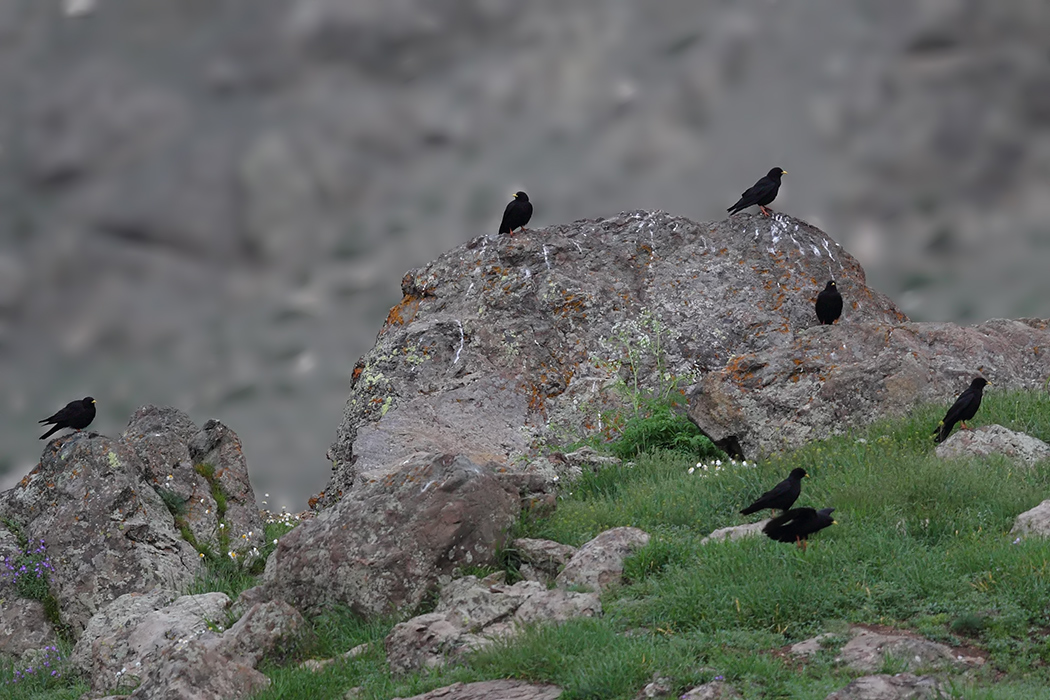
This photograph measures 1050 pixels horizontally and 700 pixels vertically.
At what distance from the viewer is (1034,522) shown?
7750 millimetres

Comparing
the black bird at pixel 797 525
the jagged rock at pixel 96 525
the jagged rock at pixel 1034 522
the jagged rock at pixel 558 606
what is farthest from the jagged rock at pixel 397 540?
the jagged rock at pixel 1034 522

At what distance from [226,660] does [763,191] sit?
10.8 m

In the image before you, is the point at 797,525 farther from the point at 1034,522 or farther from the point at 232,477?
the point at 232,477

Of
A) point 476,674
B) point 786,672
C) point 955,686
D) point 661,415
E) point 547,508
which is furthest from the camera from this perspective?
point 661,415

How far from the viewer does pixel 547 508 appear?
9.89 m

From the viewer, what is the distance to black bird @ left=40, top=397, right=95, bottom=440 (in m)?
13.3

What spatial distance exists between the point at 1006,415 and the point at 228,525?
9805 millimetres

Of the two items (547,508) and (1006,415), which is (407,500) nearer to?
(547,508)

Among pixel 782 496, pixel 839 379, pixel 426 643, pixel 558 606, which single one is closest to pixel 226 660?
pixel 426 643

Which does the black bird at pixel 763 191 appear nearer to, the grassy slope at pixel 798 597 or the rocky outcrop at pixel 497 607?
the grassy slope at pixel 798 597

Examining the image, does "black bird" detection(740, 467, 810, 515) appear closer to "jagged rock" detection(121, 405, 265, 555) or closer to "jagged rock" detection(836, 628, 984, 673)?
"jagged rock" detection(836, 628, 984, 673)

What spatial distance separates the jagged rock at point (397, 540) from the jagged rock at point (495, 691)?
6.41ft

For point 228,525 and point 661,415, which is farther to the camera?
point 228,525

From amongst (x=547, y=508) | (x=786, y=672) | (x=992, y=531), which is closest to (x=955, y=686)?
(x=786, y=672)
